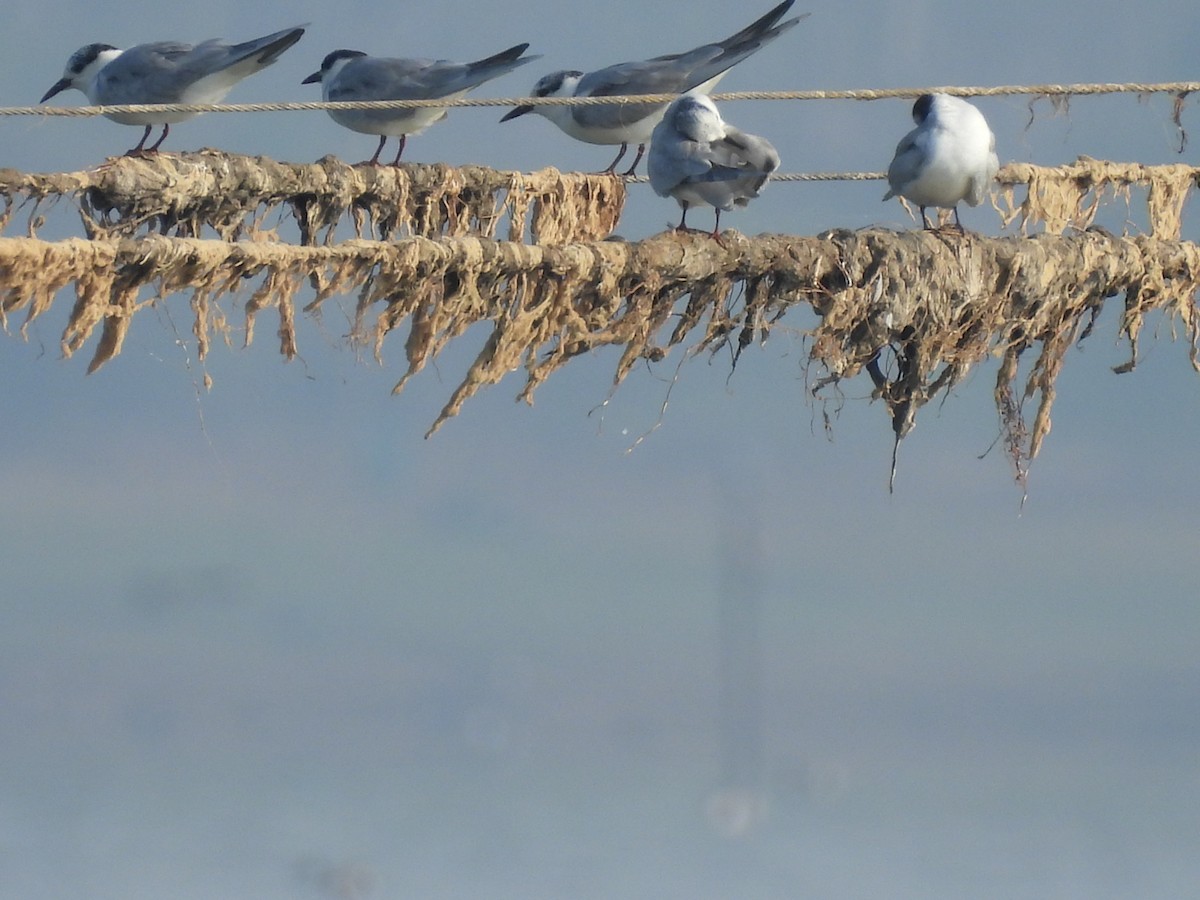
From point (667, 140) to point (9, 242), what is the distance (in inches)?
97.5

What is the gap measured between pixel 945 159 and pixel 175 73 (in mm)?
3060

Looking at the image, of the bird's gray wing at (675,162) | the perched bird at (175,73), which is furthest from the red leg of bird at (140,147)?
the bird's gray wing at (675,162)

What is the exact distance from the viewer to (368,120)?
8797 millimetres

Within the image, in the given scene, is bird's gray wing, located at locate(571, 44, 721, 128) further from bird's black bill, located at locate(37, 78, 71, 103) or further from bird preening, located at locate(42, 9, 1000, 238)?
bird's black bill, located at locate(37, 78, 71, 103)

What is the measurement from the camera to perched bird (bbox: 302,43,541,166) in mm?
8023

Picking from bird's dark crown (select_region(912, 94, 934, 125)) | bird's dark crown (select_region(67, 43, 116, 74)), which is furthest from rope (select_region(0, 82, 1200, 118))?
bird's dark crown (select_region(67, 43, 116, 74))

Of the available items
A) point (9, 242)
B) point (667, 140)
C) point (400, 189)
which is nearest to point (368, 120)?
point (400, 189)

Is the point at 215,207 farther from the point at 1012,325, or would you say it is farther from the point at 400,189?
the point at 1012,325

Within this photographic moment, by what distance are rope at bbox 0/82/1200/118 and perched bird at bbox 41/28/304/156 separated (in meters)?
0.12

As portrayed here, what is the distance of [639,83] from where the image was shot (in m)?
8.22

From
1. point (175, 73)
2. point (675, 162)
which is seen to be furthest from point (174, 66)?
point (675, 162)

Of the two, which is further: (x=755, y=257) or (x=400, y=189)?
(x=400, y=189)

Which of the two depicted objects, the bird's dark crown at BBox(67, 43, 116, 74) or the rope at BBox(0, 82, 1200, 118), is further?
the bird's dark crown at BBox(67, 43, 116, 74)

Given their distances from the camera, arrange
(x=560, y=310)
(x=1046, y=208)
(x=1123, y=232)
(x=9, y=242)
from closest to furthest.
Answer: (x=9, y=242) < (x=560, y=310) < (x=1123, y=232) < (x=1046, y=208)
